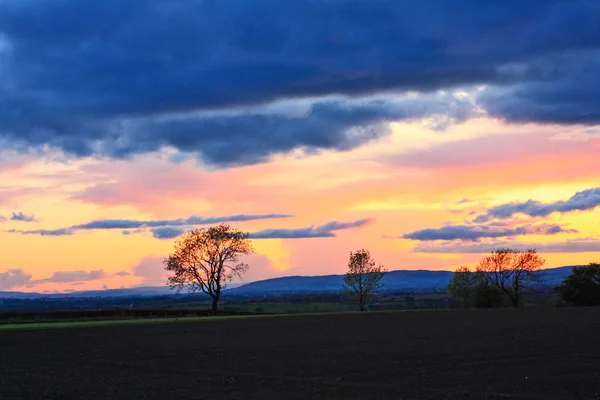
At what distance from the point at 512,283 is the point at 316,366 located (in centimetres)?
10491

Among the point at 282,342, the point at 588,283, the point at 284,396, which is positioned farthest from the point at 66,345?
the point at 588,283

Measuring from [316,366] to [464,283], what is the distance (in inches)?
4430

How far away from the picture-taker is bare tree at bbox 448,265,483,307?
456ft

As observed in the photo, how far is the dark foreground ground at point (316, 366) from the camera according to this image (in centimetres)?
2464

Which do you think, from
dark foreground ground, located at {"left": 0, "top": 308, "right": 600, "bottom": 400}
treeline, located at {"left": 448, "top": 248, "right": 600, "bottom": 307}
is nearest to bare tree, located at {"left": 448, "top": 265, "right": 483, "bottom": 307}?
treeline, located at {"left": 448, "top": 248, "right": 600, "bottom": 307}

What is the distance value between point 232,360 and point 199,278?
86701 millimetres

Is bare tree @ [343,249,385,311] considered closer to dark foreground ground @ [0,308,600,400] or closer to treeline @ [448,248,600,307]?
treeline @ [448,248,600,307]

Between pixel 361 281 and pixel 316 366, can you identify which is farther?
pixel 361 281

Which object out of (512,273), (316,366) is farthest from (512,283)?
(316,366)

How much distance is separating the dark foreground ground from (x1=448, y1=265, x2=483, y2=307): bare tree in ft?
280

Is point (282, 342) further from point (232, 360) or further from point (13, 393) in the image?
point (13, 393)

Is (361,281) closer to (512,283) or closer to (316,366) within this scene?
(512,283)

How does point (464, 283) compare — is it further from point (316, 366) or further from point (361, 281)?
point (316, 366)

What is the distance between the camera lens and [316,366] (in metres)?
32.6
